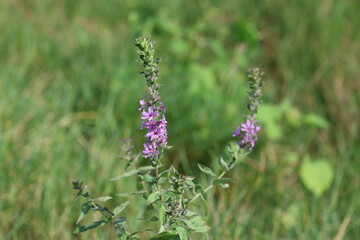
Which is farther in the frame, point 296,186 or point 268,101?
point 268,101

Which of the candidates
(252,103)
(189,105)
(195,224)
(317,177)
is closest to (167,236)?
(195,224)

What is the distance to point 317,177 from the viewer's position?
9.95ft

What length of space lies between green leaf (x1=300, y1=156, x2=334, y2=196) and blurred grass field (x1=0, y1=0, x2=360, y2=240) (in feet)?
0.22

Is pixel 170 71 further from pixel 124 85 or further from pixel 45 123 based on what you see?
pixel 45 123

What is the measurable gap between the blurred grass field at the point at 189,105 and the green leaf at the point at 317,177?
68 mm

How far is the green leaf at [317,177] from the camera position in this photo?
303cm

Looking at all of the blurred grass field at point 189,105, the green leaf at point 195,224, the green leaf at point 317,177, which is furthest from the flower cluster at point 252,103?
the green leaf at point 317,177

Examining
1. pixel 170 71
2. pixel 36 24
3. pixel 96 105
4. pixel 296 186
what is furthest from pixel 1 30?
pixel 296 186

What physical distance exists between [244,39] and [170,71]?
1.96ft

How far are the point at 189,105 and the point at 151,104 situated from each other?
76.3 inches

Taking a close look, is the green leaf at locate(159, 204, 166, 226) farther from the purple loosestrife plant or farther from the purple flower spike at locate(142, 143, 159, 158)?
the purple flower spike at locate(142, 143, 159, 158)

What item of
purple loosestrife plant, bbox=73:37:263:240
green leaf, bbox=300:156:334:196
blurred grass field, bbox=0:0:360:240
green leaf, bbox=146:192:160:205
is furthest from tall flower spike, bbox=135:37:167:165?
green leaf, bbox=300:156:334:196

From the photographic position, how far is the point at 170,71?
3.79m

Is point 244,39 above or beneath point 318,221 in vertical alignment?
above
